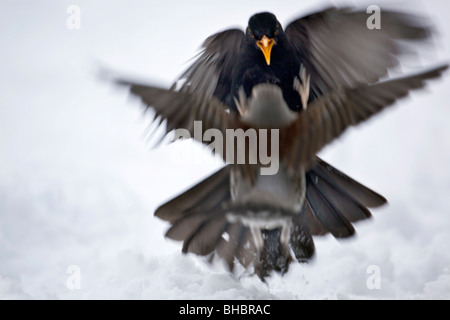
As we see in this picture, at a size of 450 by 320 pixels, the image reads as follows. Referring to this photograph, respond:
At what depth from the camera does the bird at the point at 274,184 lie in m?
2.22

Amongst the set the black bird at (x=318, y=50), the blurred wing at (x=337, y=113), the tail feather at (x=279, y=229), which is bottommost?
the tail feather at (x=279, y=229)

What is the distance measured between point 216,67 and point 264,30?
541 mm

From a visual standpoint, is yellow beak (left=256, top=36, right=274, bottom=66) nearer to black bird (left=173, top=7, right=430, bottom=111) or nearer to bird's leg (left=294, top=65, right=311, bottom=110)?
black bird (left=173, top=7, right=430, bottom=111)

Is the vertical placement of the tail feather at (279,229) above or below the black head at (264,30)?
below

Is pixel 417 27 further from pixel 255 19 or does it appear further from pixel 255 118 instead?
pixel 255 118

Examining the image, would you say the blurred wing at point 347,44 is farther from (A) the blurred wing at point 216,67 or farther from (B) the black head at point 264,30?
(A) the blurred wing at point 216,67

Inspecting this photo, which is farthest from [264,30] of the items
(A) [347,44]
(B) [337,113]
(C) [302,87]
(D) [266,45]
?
(B) [337,113]

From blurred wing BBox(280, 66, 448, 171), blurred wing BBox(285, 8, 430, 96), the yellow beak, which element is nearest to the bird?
blurred wing BBox(280, 66, 448, 171)

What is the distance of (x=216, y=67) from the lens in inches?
133

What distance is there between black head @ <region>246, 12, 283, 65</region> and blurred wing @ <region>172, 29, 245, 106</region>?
0.28m

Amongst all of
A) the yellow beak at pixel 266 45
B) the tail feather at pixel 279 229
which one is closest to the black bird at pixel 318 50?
the yellow beak at pixel 266 45

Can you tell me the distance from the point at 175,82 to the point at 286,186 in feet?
4.05

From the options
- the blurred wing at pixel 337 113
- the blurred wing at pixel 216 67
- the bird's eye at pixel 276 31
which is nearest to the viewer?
the blurred wing at pixel 337 113

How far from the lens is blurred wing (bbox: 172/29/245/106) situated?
10.8 ft
